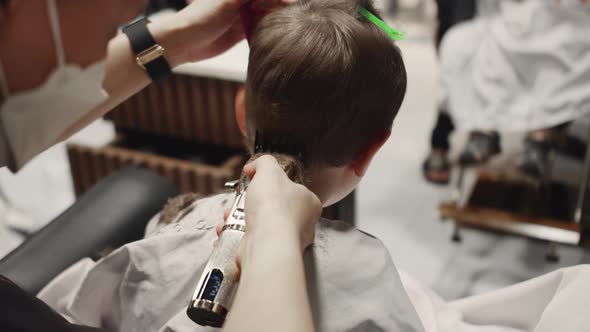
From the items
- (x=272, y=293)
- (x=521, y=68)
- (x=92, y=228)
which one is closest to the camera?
(x=272, y=293)

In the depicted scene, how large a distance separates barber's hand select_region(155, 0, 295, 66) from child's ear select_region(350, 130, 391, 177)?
35 cm

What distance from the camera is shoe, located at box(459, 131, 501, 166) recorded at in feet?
7.69

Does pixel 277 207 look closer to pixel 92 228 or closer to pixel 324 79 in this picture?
pixel 324 79

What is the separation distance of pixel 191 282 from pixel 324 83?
354 mm

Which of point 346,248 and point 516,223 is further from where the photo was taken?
point 516,223

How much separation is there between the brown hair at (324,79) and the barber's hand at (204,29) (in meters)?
0.16

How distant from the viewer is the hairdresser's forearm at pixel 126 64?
39.6 inches

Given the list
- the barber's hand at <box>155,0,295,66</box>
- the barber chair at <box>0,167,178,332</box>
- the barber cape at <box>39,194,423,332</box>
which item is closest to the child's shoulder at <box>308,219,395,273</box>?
the barber cape at <box>39,194,423,332</box>

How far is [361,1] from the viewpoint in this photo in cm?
92

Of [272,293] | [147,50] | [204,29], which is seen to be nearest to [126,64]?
[147,50]

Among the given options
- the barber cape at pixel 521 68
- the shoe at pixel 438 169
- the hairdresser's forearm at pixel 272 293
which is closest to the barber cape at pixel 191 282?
the hairdresser's forearm at pixel 272 293

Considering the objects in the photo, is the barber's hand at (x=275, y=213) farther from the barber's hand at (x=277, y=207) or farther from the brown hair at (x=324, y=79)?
the brown hair at (x=324, y=79)

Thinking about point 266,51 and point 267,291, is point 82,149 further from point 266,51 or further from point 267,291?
point 267,291

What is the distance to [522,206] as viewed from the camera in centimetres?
223
